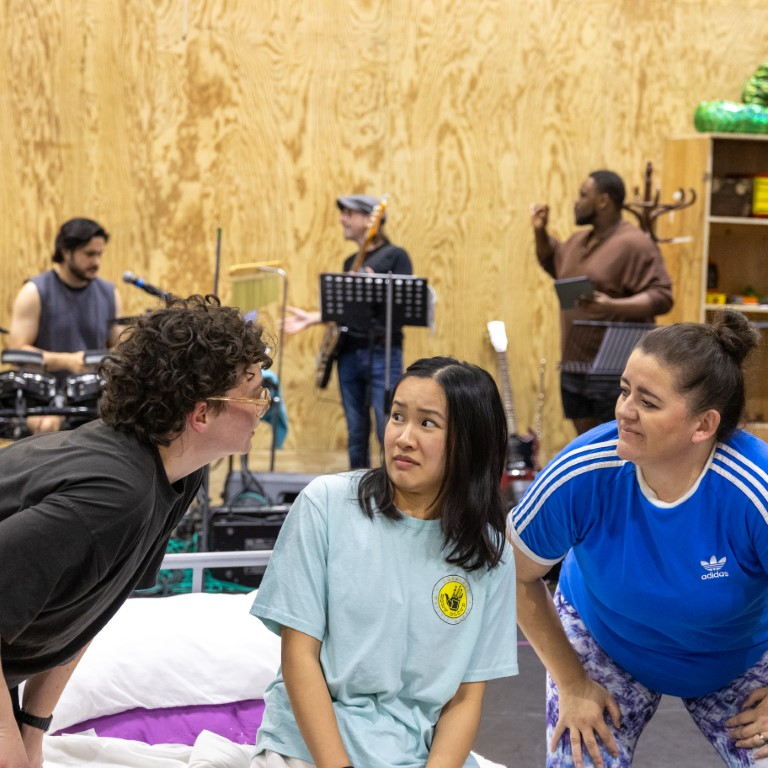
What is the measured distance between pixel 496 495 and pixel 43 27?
517 cm

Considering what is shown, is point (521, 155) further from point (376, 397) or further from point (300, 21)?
point (376, 397)

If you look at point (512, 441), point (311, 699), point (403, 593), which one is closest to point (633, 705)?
point (403, 593)

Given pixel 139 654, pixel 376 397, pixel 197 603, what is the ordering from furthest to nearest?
pixel 376 397 < pixel 197 603 < pixel 139 654

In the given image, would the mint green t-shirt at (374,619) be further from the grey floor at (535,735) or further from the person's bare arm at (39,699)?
the grey floor at (535,735)

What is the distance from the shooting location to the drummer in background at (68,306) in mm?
4781

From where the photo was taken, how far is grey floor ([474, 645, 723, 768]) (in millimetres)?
2736

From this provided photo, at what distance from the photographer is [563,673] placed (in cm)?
198

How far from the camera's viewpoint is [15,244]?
6117 mm

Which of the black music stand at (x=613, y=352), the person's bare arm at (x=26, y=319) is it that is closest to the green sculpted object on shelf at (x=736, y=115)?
the black music stand at (x=613, y=352)

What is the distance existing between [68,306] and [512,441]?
221 centimetres

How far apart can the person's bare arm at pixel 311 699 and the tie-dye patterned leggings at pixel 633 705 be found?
1.79 feet

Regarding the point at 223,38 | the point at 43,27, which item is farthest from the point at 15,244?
the point at 223,38

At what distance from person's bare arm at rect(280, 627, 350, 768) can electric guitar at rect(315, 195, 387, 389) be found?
3632 millimetres

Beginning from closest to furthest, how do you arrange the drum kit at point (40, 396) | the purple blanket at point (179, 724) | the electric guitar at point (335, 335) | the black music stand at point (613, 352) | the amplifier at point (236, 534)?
the purple blanket at point (179, 724)
the amplifier at point (236, 534)
the drum kit at point (40, 396)
the black music stand at point (613, 352)
the electric guitar at point (335, 335)
